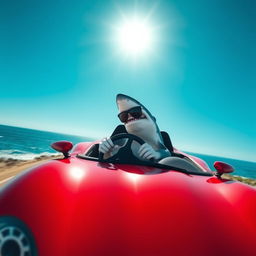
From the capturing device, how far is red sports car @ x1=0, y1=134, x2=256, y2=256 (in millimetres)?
866

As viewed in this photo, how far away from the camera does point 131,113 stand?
2840 millimetres

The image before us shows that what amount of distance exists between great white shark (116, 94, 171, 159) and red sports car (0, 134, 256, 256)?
58.2 inches

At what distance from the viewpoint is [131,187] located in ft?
4.23

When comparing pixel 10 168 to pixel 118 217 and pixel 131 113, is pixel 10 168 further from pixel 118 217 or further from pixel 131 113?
pixel 118 217

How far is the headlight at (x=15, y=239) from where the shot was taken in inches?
33.6

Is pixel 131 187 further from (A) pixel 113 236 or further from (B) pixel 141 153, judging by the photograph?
(B) pixel 141 153

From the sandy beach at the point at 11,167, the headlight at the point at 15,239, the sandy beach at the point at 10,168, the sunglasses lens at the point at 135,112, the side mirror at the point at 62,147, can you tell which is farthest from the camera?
the sandy beach at the point at 11,167

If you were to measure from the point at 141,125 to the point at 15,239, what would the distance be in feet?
7.22

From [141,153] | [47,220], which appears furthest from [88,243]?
[141,153]

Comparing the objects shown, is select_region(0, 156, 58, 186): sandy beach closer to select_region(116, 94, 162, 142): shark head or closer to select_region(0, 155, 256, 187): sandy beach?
select_region(0, 155, 256, 187): sandy beach

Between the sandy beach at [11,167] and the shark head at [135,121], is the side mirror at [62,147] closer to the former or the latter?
the shark head at [135,121]

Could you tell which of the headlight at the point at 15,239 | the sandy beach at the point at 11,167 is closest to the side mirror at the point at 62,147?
the headlight at the point at 15,239

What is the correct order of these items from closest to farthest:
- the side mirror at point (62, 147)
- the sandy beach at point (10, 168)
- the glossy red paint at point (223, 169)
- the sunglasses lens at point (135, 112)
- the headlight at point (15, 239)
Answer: the headlight at point (15, 239) < the glossy red paint at point (223, 169) < the side mirror at point (62, 147) < the sunglasses lens at point (135, 112) < the sandy beach at point (10, 168)

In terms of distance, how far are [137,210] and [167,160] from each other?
1.15m
